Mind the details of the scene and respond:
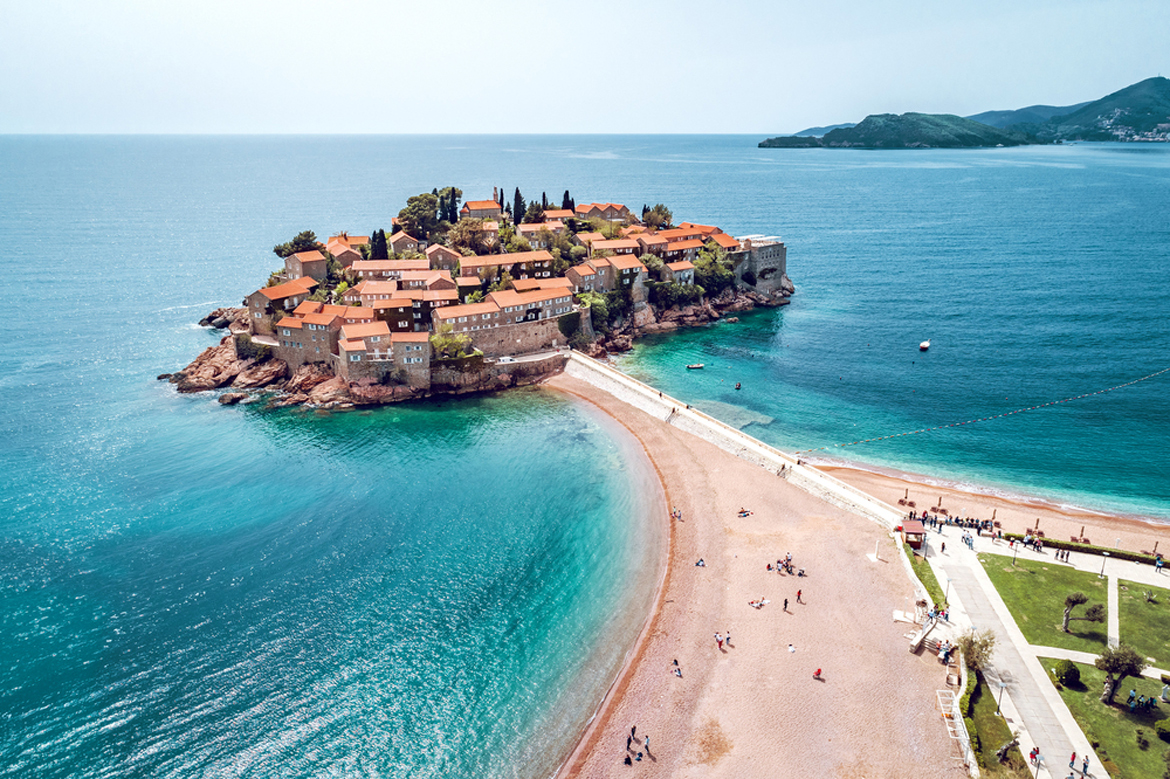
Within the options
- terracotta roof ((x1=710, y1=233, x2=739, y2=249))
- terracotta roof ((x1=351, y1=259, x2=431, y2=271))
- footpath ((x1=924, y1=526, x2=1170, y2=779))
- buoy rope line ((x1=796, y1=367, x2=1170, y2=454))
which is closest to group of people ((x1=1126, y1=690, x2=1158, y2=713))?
footpath ((x1=924, y1=526, x2=1170, y2=779))

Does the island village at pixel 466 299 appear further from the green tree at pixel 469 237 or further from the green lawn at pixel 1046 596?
the green lawn at pixel 1046 596

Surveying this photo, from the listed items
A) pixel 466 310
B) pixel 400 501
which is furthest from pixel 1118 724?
pixel 466 310

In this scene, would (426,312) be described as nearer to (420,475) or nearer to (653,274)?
(420,475)

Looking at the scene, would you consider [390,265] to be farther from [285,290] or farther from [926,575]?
[926,575]

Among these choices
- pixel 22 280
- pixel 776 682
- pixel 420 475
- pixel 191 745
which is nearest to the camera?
pixel 191 745

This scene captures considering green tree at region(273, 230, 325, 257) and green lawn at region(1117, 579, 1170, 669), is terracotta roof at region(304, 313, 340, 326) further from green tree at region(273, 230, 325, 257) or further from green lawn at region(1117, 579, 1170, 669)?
green lawn at region(1117, 579, 1170, 669)

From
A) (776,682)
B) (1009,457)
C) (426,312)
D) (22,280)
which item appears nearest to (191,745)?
(776,682)

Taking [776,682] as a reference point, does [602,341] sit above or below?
above

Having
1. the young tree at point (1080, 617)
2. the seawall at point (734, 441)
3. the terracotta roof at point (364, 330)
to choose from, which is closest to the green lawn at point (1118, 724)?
the young tree at point (1080, 617)
